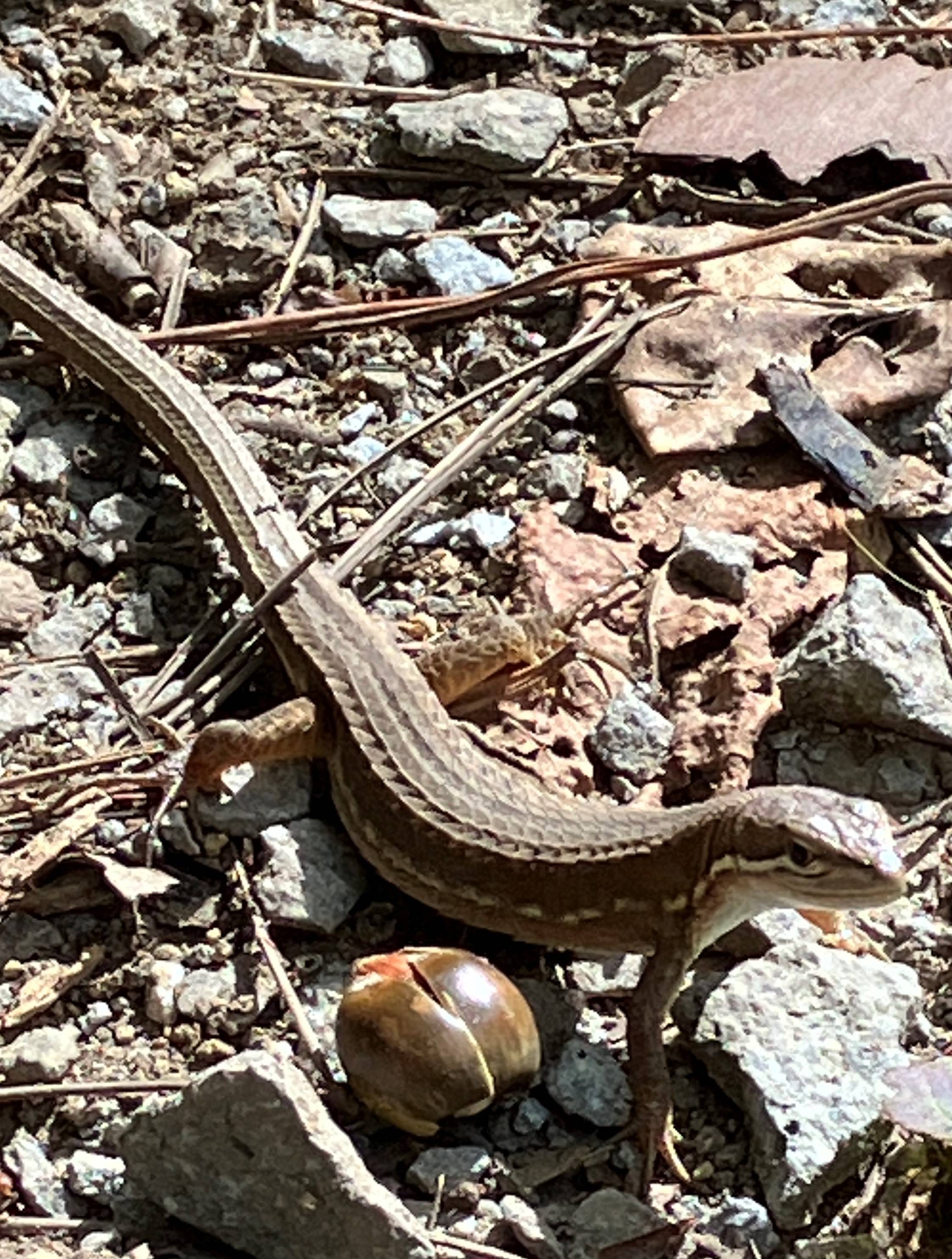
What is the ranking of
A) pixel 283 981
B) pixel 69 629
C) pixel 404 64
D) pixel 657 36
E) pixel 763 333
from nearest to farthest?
1. pixel 283 981
2. pixel 69 629
3. pixel 763 333
4. pixel 404 64
5. pixel 657 36

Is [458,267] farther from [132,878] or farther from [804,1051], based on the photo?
[804,1051]

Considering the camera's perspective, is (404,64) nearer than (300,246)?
No

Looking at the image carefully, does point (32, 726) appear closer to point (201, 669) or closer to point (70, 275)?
point (201, 669)

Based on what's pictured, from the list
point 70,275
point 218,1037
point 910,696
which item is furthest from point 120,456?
point 910,696

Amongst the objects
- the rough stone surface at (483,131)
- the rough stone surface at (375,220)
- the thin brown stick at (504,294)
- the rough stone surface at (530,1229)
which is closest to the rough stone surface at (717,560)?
the thin brown stick at (504,294)

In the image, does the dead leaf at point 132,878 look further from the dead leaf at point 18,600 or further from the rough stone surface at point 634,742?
the rough stone surface at point 634,742

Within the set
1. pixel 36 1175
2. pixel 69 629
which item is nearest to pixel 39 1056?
pixel 36 1175

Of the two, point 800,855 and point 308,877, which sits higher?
point 800,855
